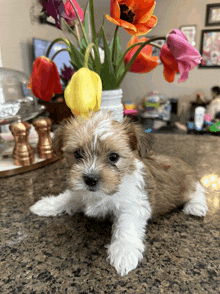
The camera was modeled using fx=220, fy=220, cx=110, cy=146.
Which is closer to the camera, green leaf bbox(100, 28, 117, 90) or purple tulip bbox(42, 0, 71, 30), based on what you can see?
→ purple tulip bbox(42, 0, 71, 30)

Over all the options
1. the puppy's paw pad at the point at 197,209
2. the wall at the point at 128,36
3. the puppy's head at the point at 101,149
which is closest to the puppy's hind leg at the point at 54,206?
the puppy's head at the point at 101,149

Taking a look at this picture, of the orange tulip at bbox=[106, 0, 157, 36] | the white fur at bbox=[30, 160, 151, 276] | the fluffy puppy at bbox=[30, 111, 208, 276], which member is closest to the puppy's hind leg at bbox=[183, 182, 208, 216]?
the fluffy puppy at bbox=[30, 111, 208, 276]

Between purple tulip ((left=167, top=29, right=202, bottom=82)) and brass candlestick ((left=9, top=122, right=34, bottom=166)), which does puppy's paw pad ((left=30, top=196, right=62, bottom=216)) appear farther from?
purple tulip ((left=167, top=29, right=202, bottom=82))

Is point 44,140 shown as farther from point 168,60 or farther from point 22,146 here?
point 168,60

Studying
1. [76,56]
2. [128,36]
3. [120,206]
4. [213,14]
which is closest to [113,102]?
[76,56]

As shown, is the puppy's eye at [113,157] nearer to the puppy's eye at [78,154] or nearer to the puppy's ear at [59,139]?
the puppy's eye at [78,154]

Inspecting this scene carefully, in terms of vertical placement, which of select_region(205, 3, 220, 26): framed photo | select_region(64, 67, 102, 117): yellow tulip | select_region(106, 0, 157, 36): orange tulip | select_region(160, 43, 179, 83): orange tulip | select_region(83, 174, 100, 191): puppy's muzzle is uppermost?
select_region(205, 3, 220, 26): framed photo
